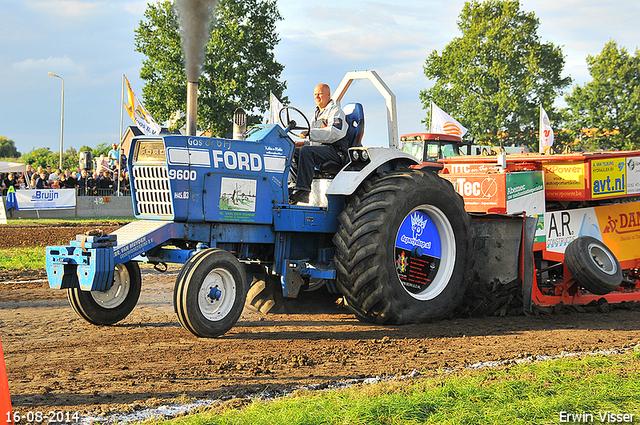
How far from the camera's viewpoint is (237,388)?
154 inches

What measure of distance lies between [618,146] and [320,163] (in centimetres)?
4758

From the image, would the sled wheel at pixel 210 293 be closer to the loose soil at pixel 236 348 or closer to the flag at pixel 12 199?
the loose soil at pixel 236 348

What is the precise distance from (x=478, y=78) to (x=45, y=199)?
33493mm

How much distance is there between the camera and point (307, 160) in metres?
6.28

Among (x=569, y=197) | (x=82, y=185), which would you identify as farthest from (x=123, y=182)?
(x=569, y=197)

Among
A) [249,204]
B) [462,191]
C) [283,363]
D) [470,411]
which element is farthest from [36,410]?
[462,191]

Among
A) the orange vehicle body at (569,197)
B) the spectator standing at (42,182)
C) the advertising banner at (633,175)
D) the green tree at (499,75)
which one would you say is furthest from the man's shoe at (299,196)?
the green tree at (499,75)

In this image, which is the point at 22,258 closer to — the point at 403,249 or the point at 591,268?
the point at 403,249

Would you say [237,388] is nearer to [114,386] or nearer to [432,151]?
[114,386]

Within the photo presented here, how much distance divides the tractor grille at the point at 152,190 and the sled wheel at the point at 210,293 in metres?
0.70

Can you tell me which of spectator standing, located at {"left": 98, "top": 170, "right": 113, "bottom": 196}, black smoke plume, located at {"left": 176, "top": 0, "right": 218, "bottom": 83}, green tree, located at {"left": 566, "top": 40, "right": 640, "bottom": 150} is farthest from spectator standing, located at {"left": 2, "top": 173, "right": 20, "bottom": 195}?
green tree, located at {"left": 566, "top": 40, "right": 640, "bottom": 150}

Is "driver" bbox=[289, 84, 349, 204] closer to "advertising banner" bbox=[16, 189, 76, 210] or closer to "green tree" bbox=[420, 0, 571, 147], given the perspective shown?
"advertising banner" bbox=[16, 189, 76, 210]

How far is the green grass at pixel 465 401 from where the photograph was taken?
3.28 m

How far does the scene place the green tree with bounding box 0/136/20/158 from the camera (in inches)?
4070
